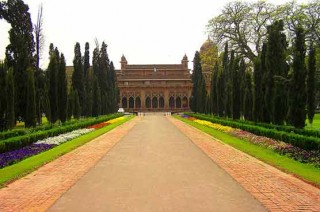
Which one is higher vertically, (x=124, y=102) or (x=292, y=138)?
(x=124, y=102)

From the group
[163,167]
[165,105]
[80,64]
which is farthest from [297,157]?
[165,105]

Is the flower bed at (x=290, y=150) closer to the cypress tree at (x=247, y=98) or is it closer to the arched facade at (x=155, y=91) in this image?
the cypress tree at (x=247, y=98)

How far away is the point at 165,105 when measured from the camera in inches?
3369

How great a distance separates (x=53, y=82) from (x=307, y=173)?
70.4 feet

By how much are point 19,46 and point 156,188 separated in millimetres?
24125

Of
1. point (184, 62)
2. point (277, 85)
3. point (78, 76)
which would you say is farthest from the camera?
point (184, 62)

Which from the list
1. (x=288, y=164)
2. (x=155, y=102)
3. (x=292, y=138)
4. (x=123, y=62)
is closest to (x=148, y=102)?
(x=155, y=102)

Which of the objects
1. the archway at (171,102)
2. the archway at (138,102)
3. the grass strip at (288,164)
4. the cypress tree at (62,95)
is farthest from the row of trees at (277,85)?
the archway at (138,102)

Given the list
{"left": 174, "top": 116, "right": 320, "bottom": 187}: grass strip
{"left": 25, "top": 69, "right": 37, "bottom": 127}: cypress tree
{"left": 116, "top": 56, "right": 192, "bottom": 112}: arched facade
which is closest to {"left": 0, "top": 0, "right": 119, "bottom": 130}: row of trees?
{"left": 25, "top": 69, "right": 37, "bottom": 127}: cypress tree

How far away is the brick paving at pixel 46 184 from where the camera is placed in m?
6.54

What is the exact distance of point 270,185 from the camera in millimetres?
8016

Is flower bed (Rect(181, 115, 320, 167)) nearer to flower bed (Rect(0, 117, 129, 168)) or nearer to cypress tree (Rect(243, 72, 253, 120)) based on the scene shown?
flower bed (Rect(0, 117, 129, 168))

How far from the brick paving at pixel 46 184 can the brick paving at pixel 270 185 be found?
3.65 meters

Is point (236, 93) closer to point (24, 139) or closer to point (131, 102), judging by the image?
point (24, 139)
